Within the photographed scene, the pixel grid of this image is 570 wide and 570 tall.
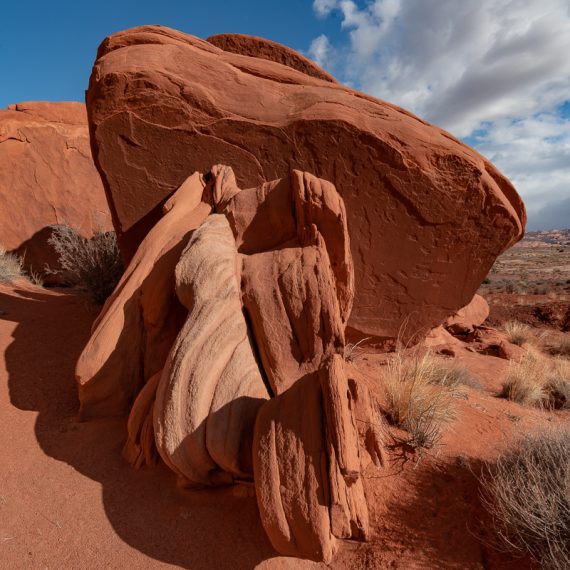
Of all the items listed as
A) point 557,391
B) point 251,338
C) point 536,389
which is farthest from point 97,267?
point 557,391

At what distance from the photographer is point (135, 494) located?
2.68 meters

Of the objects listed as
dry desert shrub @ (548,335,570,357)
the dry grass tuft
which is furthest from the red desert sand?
dry desert shrub @ (548,335,570,357)

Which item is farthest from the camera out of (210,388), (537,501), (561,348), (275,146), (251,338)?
(561,348)

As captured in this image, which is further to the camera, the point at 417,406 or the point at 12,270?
the point at 12,270

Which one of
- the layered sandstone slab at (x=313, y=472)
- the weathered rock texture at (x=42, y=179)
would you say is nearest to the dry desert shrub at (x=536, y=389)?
the layered sandstone slab at (x=313, y=472)

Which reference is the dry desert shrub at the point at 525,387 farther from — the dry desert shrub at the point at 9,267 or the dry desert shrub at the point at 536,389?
the dry desert shrub at the point at 9,267

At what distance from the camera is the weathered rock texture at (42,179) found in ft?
34.5

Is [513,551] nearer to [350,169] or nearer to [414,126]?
[350,169]

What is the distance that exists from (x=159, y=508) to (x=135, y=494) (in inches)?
8.5

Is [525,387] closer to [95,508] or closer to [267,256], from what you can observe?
[267,256]

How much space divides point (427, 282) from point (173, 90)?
3893mm

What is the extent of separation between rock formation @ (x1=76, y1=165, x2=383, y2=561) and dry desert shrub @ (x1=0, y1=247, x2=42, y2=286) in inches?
210

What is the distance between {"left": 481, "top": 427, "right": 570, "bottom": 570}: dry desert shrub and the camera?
2205 millimetres

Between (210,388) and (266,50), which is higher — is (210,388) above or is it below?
below
